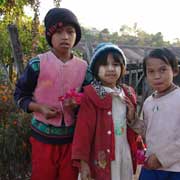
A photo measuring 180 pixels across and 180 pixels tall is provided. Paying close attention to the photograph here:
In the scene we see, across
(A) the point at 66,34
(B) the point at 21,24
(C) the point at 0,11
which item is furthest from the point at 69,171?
(C) the point at 0,11

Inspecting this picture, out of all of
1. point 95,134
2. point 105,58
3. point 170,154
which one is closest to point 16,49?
point 105,58

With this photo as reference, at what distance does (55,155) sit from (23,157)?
108 centimetres

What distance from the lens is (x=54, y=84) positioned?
2350mm

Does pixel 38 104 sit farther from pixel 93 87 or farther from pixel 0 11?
pixel 0 11

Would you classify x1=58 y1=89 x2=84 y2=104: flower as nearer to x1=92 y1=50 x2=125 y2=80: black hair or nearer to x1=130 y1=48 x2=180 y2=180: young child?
x1=92 y1=50 x2=125 y2=80: black hair

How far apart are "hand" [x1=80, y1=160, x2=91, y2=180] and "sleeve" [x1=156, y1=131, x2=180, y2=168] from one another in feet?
1.48

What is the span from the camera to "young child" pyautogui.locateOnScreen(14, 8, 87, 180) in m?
2.33

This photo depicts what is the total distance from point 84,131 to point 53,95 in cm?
32

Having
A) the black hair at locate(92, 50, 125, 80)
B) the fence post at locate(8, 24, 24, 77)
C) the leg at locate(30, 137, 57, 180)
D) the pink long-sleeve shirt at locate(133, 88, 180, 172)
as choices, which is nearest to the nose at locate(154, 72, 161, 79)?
the pink long-sleeve shirt at locate(133, 88, 180, 172)

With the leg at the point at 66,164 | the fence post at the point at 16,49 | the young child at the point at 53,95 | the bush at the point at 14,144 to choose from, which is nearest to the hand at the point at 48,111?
the young child at the point at 53,95

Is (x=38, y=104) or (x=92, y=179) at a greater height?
(x=38, y=104)

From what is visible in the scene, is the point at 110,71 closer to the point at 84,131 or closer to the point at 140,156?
the point at 84,131

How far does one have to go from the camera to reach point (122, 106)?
2.38 meters

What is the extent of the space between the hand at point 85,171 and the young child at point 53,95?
0.42 feet
